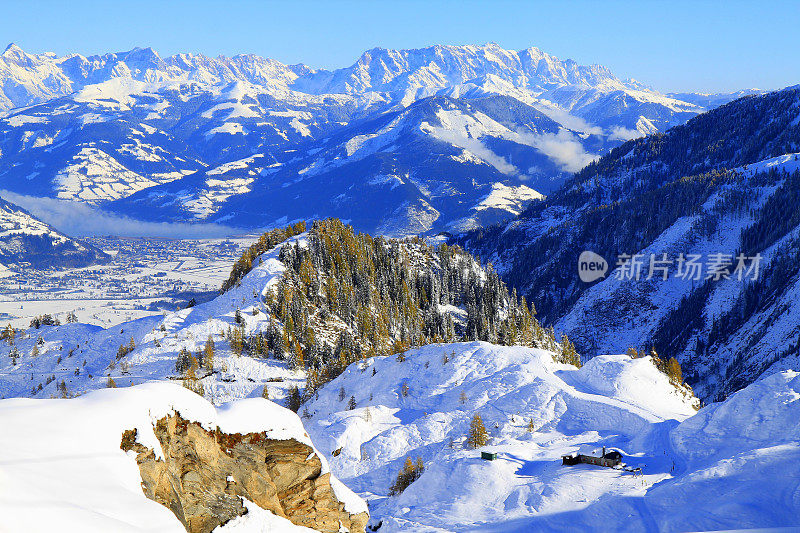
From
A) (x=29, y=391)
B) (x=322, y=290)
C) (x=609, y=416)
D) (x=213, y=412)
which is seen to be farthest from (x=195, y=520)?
(x=322, y=290)

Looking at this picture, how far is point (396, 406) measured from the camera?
62844 mm

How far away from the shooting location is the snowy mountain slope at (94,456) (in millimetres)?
Answer: 13844

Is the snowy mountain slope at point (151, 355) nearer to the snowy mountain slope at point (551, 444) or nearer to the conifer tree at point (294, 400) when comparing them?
the conifer tree at point (294, 400)

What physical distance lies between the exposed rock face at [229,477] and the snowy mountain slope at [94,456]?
1.39 ft

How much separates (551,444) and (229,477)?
3378cm

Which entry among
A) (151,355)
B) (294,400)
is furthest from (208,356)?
(294,400)

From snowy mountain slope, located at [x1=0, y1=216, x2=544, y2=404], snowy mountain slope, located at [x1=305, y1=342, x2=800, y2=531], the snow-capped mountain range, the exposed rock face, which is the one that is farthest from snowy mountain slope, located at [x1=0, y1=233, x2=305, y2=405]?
the exposed rock face

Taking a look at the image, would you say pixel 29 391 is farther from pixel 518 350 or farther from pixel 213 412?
pixel 213 412

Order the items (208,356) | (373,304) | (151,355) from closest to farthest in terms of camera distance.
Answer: (208,356), (151,355), (373,304)

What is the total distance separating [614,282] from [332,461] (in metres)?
169

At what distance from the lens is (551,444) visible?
48.8 m

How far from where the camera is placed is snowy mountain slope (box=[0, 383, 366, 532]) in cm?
1384

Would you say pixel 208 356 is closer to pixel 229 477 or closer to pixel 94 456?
pixel 229 477

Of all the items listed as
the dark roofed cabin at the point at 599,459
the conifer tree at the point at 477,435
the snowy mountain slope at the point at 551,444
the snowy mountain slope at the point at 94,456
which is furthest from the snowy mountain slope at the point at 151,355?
the snowy mountain slope at the point at 94,456
